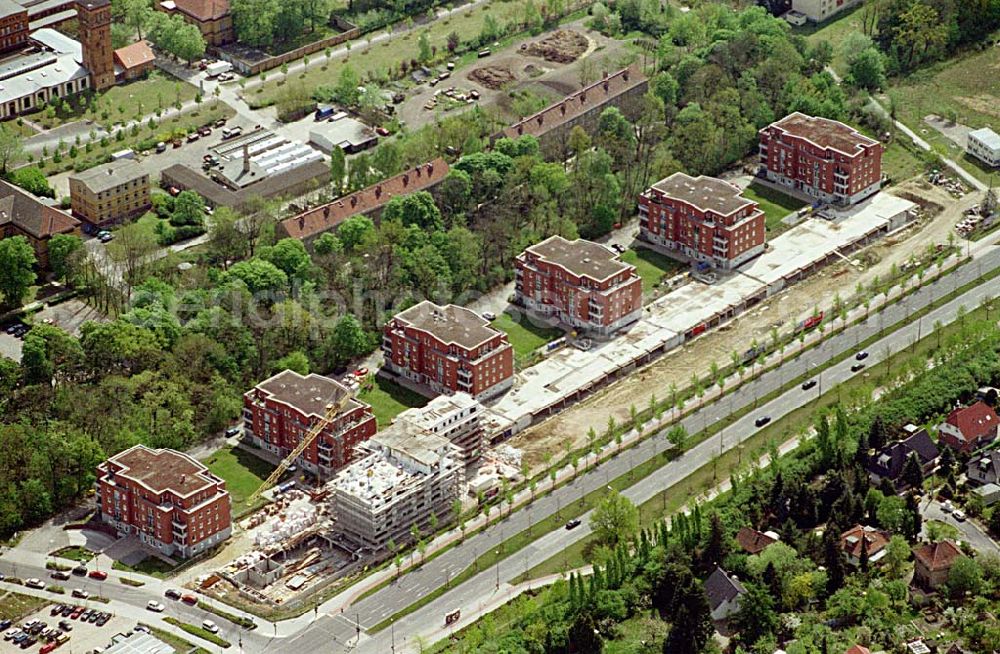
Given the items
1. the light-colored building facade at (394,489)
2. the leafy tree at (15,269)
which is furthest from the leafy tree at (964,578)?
the leafy tree at (15,269)

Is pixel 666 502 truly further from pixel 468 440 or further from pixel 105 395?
pixel 105 395

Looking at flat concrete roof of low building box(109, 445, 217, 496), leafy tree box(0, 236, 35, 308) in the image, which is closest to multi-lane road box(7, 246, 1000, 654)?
flat concrete roof of low building box(109, 445, 217, 496)

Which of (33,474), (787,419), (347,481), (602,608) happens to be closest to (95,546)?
(33,474)

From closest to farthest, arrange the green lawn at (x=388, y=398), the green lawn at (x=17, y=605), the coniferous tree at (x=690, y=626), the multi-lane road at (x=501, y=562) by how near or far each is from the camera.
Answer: the coniferous tree at (x=690, y=626), the multi-lane road at (x=501, y=562), the green lawn at (x=17, y=605), the green lawn at (x=388, y=398)

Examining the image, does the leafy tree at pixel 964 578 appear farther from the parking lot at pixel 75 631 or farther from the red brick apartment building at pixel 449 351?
the parking lot at pixel 75 631

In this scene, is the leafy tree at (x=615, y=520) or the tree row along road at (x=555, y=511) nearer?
the tree row along road at (x=555, y=511)

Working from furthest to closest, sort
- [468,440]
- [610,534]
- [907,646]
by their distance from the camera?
[468,440] → [610,534] → [907,646]

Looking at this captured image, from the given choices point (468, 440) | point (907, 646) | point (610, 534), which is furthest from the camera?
point (468, 440)

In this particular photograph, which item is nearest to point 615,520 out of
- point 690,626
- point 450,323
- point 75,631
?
point 690,626
